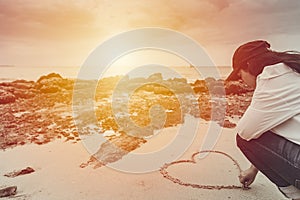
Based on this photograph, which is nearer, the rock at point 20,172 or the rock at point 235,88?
the rock at point 20,172

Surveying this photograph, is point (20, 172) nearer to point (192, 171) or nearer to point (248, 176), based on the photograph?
point (192, 171)

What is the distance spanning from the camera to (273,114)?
0.79 m

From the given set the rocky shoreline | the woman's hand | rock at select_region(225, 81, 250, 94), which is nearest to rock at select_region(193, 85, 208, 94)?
the rocky shoreline

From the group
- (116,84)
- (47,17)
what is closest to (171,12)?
(116,84)

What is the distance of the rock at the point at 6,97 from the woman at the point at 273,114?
0.97m

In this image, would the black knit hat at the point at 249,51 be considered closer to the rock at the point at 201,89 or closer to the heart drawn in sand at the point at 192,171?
the heart drawn in sand at the point at 192,171

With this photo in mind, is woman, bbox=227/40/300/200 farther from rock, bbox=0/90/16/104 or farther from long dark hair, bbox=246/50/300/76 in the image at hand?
rock, bbox=0/90/16/104

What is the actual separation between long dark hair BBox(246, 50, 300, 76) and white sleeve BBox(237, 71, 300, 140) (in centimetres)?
4

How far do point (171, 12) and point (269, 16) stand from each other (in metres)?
0.51

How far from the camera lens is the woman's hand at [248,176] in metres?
1.03

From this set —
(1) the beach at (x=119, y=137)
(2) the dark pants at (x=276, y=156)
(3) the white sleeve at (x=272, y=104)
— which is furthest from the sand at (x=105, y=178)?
(3) the white sleeve at (x=272, y=104)

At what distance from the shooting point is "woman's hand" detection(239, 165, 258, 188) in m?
1.03

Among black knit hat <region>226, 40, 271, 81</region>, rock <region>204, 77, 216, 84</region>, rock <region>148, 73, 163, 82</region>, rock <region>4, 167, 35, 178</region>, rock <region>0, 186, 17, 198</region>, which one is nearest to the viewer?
black knit hat <region>226, 40, 271, 81</region>

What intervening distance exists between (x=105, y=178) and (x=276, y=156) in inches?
23.1
